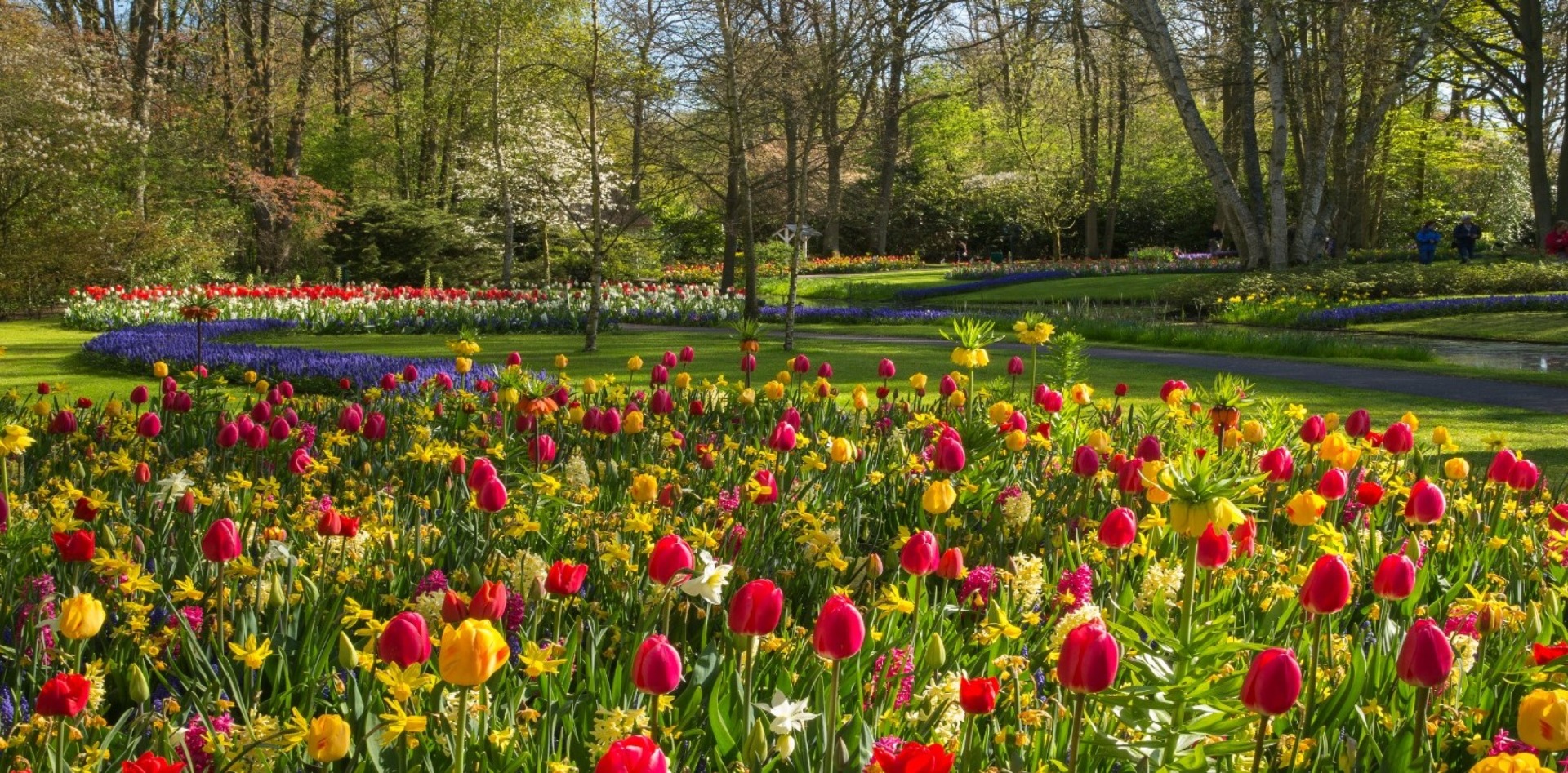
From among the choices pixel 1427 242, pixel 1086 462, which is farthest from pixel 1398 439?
pixel 1427 242

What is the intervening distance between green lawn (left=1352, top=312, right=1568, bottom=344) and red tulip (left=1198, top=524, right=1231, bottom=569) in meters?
16.5

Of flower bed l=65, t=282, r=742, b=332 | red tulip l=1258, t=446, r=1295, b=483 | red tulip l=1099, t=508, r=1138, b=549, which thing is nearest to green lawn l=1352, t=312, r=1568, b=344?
flower bed l=65, t=282, r=742, b=332

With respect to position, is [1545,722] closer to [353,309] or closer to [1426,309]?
[353,309]

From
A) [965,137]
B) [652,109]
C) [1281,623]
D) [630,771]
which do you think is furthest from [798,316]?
[965,137]

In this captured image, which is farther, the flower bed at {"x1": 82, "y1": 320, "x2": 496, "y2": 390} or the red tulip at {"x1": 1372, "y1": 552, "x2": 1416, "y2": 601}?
the flower bed at {"x1": 82, "y1": 320, "x2": 496, "y2": 390}

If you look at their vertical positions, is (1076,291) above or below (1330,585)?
above

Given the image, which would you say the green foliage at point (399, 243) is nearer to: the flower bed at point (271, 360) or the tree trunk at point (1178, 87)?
the tree trunk at point (1178, 87)

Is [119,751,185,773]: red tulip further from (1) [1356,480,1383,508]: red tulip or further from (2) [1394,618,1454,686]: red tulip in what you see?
(1) [1356,480,1383,508]: red tulip

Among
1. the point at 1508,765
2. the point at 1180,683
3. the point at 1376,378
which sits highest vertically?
the point at 1508,765

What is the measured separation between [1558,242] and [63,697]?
3077 cm

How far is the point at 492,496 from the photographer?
8.89ft

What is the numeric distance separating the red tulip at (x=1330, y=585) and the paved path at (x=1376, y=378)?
812 cm

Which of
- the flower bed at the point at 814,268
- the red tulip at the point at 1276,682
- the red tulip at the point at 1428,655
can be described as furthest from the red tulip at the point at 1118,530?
the flower bed at the point at 814,268

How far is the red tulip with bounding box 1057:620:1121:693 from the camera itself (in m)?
1.43
